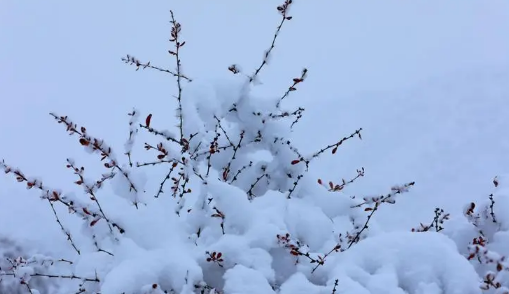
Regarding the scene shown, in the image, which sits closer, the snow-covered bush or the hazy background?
the snow-covered bush

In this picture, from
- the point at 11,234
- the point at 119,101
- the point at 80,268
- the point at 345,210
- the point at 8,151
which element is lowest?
the point at 80,268

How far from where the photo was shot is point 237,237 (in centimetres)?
215

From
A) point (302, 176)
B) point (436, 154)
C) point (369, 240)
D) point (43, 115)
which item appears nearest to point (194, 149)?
point (302, 176)

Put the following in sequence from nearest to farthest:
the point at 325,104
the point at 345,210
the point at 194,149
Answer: the point at 194,149, the point at 345,210, the point at 325,104

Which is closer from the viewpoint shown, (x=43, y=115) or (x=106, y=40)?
(x=43, y=115)

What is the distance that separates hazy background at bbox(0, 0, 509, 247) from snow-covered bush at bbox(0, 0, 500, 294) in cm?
338

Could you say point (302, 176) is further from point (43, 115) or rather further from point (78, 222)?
point (43, 115)

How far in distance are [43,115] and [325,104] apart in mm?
4680

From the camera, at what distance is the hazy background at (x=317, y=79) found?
21.2 ft

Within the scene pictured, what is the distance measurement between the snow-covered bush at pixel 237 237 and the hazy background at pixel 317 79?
3381 millimetres

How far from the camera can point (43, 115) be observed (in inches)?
335

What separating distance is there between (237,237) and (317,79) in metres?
7.49

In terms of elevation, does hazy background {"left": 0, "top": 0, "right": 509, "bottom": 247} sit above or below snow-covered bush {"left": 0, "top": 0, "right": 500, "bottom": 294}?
above

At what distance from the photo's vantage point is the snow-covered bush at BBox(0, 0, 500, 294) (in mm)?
1958
